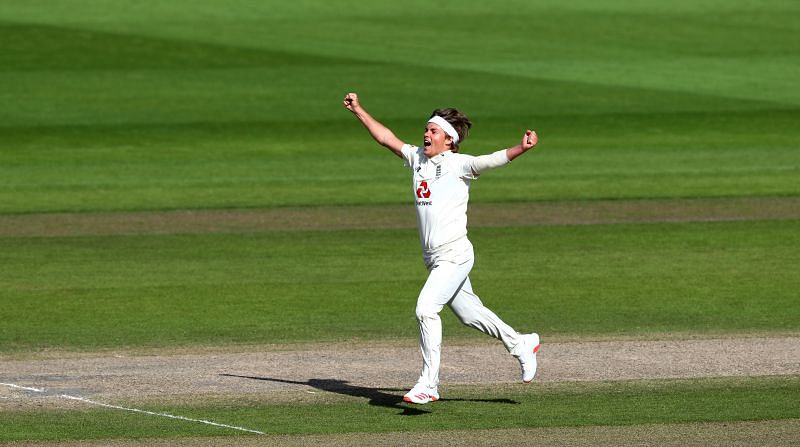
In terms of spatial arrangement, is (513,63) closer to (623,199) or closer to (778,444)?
(623,199)

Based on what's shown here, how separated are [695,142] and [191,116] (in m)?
12.5

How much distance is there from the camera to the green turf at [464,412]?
11.4 meters

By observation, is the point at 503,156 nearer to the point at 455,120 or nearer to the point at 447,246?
the point at 455,120

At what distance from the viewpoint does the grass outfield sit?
42.2 ft

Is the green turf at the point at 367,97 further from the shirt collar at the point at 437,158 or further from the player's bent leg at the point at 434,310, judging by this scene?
the player's bent leg at the point at 434,310

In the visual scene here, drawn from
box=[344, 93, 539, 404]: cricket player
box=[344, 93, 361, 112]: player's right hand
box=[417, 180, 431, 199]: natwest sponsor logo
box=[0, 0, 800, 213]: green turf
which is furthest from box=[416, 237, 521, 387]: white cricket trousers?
box=[0, 0, 800, 213]: green turf

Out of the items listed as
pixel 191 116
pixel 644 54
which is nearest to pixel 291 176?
pixel 191 116

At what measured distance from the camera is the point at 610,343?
14750mm

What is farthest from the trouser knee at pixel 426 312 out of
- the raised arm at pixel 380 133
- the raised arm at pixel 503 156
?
the raised arm at pixel 380 133

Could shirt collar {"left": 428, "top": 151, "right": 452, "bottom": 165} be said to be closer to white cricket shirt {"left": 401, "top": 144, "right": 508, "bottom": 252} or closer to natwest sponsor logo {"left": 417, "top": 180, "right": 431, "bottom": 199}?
white cricket shirt {"left": 401, "top": 144, "right": 508, "bottom": 252}

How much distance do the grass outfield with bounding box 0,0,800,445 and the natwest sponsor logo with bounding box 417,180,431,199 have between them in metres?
1.65

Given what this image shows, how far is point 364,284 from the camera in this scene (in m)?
18.4

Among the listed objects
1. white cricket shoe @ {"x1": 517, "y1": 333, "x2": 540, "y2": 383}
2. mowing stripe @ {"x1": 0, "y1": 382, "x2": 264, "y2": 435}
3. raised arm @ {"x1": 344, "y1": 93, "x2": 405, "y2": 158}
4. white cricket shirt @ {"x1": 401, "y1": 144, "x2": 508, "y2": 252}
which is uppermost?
raised arm @ {"x1": 344, "y1": 93, "x2": 405, "y2": 158}

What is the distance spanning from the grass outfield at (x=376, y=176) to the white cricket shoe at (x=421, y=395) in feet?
0.60
